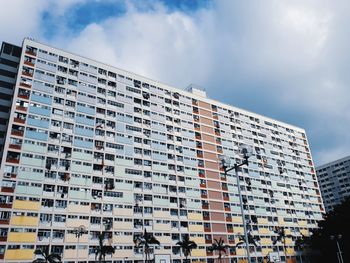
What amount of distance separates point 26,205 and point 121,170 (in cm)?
1997

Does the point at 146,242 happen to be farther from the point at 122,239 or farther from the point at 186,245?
the point at 186,245

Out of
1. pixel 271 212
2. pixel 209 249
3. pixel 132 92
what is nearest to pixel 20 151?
pixel 132 92

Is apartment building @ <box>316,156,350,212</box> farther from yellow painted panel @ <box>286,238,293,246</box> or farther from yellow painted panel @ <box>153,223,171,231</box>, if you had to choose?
yellow painted panel @ <box>153,223,171,231</box>

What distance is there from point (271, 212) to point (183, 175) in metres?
32.2

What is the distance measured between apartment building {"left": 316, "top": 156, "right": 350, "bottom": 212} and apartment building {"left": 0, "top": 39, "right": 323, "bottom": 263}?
2201 inches

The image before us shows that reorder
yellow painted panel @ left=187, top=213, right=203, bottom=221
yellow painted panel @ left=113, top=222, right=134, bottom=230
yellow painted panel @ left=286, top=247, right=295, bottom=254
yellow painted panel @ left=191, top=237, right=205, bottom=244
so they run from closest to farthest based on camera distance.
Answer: yellow painted panel @ left=113, top=222, right=134, bottom=230 → yellow painted panel @ left=191, top=237, right=205, bottom=244 → yellow painted panel @ left=187, top=213, right=203, bottom=221 → yellow painted panel @ left=286, top=247, right=295, bottom=254

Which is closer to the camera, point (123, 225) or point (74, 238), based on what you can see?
point (74, 238)

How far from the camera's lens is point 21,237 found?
53188 mm

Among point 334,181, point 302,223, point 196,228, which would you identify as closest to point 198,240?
point 196,228

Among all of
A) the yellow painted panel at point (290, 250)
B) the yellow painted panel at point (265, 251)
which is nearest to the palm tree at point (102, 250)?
the yellow painted panel at point (265, 251)

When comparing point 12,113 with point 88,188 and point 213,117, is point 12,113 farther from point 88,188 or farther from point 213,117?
point 213,117

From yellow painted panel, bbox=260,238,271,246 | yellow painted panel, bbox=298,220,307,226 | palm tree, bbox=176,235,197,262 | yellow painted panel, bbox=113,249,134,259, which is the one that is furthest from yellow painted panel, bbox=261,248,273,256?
yellow painted panel, bbox=113,249,134,259

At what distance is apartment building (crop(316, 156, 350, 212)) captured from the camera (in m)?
147

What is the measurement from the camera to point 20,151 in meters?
58.6
